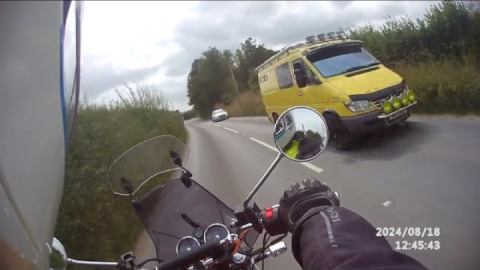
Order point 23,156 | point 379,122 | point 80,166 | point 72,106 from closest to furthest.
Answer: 1. point 23,156
2. point 72,106
3. point 379,122
4. point 80,166

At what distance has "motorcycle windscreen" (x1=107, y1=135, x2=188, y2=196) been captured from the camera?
7.54 ft

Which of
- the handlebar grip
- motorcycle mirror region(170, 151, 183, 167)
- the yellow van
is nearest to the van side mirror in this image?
the yellow van

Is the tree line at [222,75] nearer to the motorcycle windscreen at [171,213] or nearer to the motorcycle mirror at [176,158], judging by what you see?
the motorcycle mirror at [176,158]

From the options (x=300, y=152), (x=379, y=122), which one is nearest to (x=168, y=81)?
(x=300, y=152)

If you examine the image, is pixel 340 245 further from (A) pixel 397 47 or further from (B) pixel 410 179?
(A) pixel 397 47

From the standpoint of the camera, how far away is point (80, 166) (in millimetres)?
2277

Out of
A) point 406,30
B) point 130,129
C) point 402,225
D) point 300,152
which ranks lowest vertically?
point 402,225

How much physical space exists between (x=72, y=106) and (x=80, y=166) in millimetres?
Answer: 433

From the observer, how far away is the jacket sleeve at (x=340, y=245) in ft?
5.80

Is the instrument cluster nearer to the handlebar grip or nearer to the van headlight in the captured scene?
the handlebar grip

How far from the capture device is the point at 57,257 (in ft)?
7.59

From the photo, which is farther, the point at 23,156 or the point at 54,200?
Result: the point at 54,200

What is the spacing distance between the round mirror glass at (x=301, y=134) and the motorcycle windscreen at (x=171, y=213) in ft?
1.55

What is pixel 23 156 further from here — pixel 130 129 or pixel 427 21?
pixel 427 21
